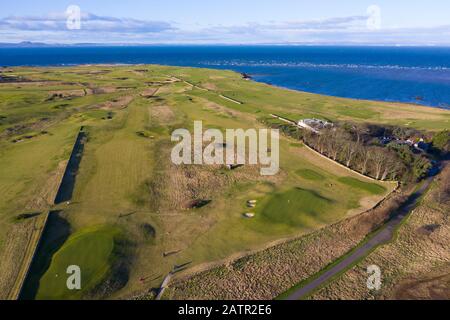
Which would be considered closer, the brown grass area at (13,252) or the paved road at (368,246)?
the brown grass area at (13,252)

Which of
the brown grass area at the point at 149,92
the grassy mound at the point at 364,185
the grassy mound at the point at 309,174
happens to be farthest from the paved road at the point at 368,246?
the brown grass area at the point at 149,92

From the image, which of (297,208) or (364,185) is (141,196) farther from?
(364,185)

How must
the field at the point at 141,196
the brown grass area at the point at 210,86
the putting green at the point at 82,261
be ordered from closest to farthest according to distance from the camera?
the putting green at the point at 82,261
the field at the point at 141,196
the brown grass area at the point at 210,86

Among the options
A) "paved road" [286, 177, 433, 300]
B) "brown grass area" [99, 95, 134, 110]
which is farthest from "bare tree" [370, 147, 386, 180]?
"brown grass area" [99, 95, 134, 110]

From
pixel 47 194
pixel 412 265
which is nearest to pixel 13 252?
pixel 47 194

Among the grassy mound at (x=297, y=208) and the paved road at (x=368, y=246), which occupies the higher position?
the grassy mound at (x=297, y=208)

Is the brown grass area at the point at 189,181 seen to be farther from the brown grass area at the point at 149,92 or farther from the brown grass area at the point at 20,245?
the brown grass area at the point at 149,92
